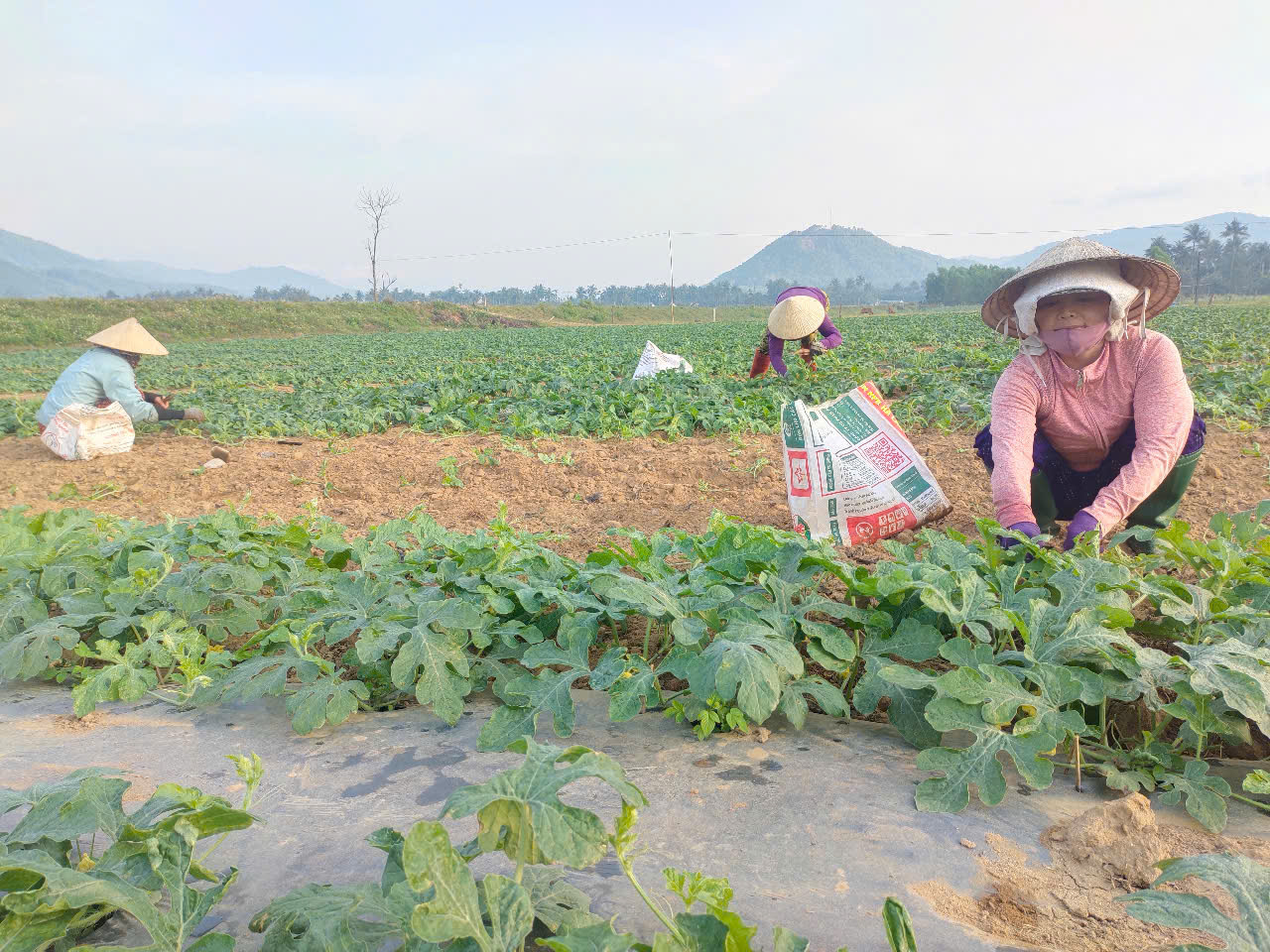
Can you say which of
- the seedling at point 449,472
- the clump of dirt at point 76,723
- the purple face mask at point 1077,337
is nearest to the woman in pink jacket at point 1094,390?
the purple face mask at point 1077,337

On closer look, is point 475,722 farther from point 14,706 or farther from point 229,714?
point 14,706

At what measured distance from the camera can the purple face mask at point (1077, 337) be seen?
2.89m

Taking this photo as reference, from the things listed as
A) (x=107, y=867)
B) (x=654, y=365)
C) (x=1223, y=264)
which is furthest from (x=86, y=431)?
(x=1223, y=264)

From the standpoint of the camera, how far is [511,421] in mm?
7223

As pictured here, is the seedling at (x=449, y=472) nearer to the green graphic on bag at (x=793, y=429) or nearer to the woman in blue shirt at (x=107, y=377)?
the green graphic on bag at (x=793, y=429)

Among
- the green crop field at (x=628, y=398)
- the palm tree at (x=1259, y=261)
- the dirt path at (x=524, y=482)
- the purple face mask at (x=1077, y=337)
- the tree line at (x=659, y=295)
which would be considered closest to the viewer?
the purple face mask at (x=1077, y=337)

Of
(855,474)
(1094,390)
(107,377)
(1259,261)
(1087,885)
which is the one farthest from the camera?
(1259,261)

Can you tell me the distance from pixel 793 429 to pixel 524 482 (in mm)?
2389

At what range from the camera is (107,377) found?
6.66m

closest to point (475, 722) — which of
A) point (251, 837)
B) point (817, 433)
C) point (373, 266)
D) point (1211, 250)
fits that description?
point (251, 837)

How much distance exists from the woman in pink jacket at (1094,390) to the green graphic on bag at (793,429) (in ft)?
2.49

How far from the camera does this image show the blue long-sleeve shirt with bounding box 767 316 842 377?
8.47m

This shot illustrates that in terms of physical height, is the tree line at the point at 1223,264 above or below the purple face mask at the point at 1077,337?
above

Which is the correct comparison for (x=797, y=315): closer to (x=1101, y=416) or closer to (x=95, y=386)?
(x=1101, y=416)
